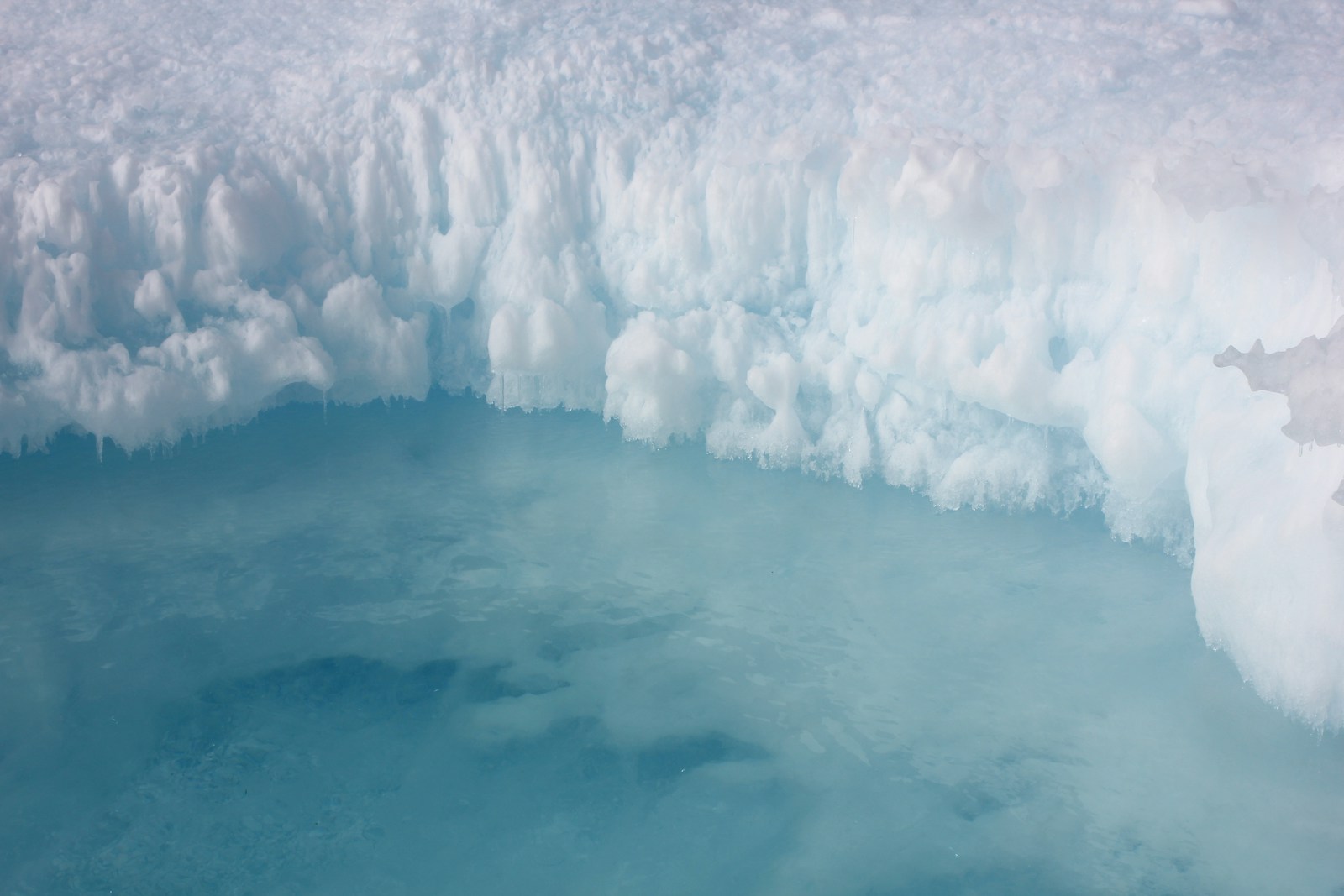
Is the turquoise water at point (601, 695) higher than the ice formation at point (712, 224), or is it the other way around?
the ice formation at point (712, 224)

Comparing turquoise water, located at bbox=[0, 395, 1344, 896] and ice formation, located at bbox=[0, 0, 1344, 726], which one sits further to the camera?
ice formation, located at bbox=[0, 0, 1344, 726]

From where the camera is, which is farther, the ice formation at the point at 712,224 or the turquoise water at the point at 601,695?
the ice formation at the point at 712,224

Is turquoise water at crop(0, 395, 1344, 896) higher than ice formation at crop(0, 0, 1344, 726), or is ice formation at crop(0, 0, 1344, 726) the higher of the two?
ice formation at crop(0, 0, 1344, 726)

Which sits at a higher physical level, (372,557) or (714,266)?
(714,266)

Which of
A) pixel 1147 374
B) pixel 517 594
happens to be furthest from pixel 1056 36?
pixel 517 594

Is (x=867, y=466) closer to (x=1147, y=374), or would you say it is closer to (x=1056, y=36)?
(x=1147, y=374)
